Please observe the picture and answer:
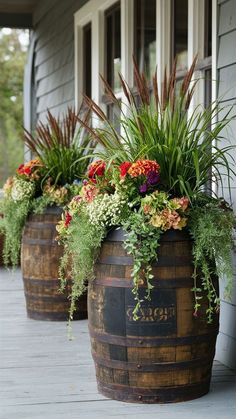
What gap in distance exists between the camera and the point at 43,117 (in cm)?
916

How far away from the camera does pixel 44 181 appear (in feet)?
17.8

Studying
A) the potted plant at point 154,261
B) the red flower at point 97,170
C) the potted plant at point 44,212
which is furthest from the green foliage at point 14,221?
the potted plant at point 154,261

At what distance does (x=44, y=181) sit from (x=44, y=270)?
60cm

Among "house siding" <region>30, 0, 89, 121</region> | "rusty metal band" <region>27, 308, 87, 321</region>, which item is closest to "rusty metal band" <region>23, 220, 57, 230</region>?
"rusty metal band" <region>27, 308, 87, 321</region>

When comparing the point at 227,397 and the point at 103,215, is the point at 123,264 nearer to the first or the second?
the point at 103,215

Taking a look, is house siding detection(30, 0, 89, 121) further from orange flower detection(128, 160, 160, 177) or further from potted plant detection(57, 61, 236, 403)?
orange flower detection(128, 160, 160, 177)

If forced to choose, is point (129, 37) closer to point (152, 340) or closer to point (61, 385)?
point (61, 385)

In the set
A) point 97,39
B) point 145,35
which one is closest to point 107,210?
point 145,35

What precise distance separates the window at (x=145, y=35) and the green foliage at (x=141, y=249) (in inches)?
88.8

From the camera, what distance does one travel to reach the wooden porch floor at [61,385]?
3.42m

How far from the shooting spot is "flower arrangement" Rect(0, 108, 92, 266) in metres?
5.33

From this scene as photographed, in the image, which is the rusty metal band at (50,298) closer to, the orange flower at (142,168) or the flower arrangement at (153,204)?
the flower arrangement at (153,204)

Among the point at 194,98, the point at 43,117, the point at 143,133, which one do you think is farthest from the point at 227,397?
the point at 43,117

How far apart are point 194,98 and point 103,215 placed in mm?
1365
